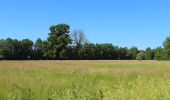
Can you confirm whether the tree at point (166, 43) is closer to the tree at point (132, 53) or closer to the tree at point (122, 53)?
the tree at point (122, 53)

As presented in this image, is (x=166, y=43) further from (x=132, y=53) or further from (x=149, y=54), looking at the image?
(x=132, y=53)

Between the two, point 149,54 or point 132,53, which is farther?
point 132,53

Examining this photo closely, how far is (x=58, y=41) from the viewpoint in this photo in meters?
89.9

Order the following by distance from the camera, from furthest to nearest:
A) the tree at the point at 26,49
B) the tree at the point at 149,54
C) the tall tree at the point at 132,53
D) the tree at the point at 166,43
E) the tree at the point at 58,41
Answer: the tall tree at the point at 132,53 < the tree at the point at 149,54 < the tree at the point at 166,43 < the tree at the point at 26,49 < the tree at the point at 58,41

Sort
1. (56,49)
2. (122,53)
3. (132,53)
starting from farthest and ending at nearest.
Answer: (132,53)
(122,53)
(56,49)

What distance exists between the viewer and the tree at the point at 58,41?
88.7 meters

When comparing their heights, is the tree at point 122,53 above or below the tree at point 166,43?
below

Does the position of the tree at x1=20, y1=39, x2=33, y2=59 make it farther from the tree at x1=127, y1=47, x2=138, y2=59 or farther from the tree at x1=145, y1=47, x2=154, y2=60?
the tree at x1=145, y1=47, x2=154, y2=60

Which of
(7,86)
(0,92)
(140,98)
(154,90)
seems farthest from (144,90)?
(7,86)

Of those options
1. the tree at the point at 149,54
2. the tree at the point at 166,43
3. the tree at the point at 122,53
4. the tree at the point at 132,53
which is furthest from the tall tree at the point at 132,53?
the tree at the point at 166,43

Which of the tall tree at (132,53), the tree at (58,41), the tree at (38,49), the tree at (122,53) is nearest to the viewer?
the tree at (58,41)

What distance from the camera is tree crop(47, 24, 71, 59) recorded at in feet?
291

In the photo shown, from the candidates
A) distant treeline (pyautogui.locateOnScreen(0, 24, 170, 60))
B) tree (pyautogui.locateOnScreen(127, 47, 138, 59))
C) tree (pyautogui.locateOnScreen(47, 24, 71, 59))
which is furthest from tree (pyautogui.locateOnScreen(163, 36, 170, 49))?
tree (pyautogui.locateOnScreen(47, 24, 71, 59))

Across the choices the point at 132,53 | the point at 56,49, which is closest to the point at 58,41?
the point at 56,49
